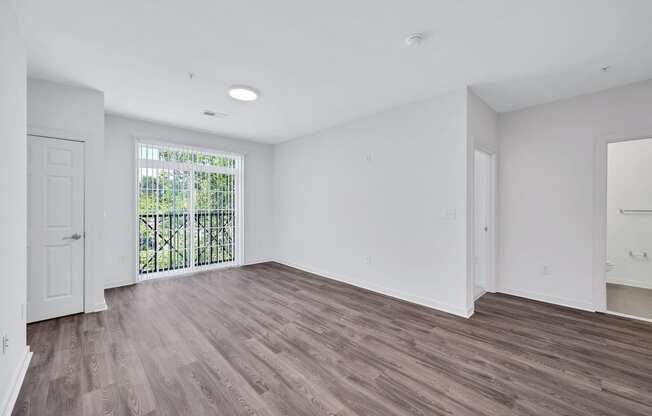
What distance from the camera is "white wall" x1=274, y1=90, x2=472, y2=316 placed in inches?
120

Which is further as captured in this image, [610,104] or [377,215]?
[377,215]

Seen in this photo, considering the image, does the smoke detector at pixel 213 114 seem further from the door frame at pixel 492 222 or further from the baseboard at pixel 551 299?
the baseboard at pixel 551 299

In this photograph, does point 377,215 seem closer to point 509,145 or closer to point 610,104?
point 509,145

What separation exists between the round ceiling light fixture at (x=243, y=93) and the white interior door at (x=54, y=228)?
190 cm

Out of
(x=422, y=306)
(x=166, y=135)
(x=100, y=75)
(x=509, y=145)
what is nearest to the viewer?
(x=100, y=75)

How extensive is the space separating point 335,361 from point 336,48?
264cm

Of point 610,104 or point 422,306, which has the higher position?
point 610,104

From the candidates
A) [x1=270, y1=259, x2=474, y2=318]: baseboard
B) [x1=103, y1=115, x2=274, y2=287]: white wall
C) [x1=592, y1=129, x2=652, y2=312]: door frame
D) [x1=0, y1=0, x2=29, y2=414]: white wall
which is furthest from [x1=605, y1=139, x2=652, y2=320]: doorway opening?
[x1=103, y1=115, x2=274, y2=287]: white wall

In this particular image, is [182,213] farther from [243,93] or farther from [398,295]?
[398,295]

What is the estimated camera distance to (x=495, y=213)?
3.74 metres

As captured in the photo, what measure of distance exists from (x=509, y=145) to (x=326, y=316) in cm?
347

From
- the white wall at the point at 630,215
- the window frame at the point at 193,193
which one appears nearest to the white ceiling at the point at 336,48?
the window frame at the point at 193,193

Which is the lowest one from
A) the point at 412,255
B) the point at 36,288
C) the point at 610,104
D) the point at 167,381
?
the point at 167,381

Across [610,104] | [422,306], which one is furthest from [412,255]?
[610,104]
